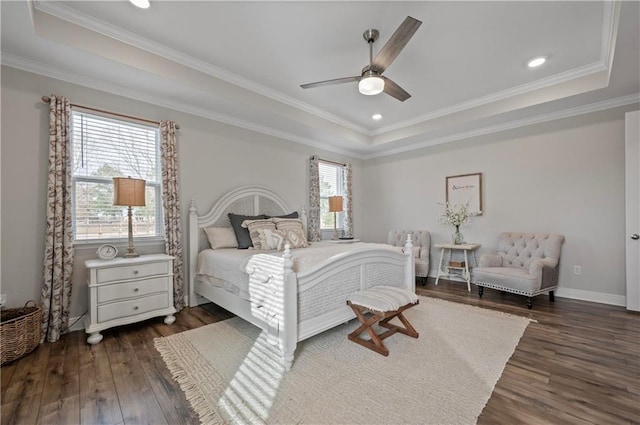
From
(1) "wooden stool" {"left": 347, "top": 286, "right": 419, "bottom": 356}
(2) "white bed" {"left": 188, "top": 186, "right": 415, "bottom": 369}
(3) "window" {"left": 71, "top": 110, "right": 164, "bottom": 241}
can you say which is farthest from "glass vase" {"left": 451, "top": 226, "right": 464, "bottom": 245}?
(3) "window" {"left": 71, "top": 110, "right": 164, "bottom": 241}

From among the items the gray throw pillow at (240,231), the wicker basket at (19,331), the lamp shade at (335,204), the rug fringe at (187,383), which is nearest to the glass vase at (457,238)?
the lamp shade at (335,204)

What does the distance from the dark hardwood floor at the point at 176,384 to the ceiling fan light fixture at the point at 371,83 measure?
101 inches

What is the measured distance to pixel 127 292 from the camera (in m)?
2.72

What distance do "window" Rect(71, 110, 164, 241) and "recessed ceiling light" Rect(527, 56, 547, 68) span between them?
14.7 feet

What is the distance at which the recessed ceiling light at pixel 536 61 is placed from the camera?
3033 millimetres

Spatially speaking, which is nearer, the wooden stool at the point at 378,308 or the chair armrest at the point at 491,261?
the wooden stool at the point at 378,308

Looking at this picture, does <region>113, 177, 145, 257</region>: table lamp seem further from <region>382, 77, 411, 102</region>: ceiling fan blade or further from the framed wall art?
the framed wall art

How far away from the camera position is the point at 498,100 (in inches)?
155

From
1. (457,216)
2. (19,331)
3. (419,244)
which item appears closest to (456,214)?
(457,216)

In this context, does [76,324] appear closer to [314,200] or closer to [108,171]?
[108,171]

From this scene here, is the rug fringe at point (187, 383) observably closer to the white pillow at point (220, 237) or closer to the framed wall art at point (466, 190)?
the white pillow at point (220, 237)

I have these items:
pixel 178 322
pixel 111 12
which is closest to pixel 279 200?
pixel 178 322

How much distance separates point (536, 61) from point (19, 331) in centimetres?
561

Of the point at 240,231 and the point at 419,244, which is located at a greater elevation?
the point at 240,231
